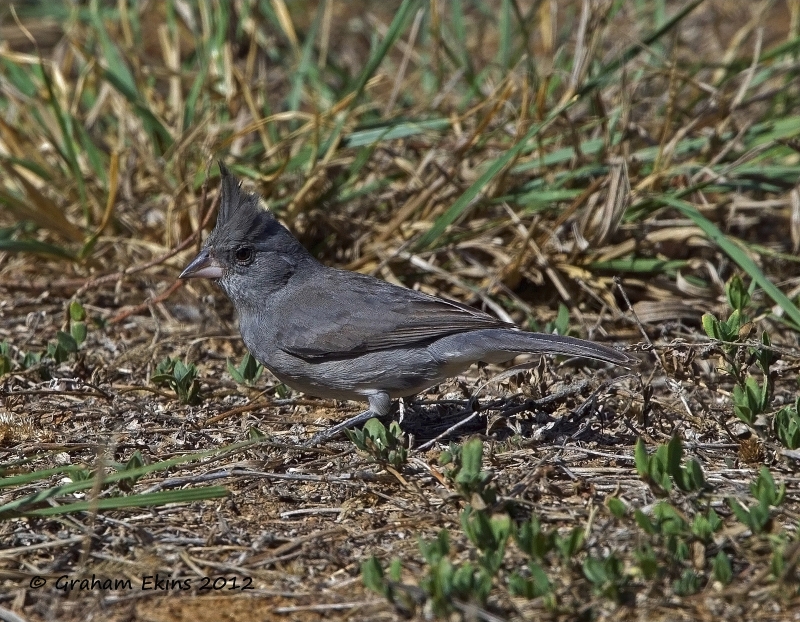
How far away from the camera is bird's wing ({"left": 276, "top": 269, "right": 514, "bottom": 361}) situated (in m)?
3.98

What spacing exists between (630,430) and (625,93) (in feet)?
6.50

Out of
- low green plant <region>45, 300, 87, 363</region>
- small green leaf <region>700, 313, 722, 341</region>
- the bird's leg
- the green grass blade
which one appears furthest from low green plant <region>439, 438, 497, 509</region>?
low green plant <region>45, 300, 87, 363</region>

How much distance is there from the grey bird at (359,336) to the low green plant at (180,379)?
10.6 inches

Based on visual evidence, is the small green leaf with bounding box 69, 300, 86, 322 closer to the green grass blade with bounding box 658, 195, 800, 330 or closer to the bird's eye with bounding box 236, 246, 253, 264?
the bird's eye with bounding box 236, 246, 253, 264

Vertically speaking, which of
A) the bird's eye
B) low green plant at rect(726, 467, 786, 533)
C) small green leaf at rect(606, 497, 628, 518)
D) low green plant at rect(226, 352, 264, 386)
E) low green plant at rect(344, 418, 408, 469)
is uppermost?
low green plant at rect(726, 467, 786, 533)

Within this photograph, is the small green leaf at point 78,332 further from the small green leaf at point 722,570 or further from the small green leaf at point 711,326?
the small green leaf at point 722,570

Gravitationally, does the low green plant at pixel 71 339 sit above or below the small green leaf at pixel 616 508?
below

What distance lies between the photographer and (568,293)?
500cm

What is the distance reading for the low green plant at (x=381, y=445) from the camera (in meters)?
3.36

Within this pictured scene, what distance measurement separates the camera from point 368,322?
405cm

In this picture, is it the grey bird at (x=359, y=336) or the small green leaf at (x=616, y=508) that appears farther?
the grey bird at (x=359, y=336)

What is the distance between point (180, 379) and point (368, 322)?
2.60 ft

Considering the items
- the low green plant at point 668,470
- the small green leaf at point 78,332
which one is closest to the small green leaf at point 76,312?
the small green leaf at point 78,332

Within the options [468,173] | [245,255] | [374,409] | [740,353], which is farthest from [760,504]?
[468,173]
